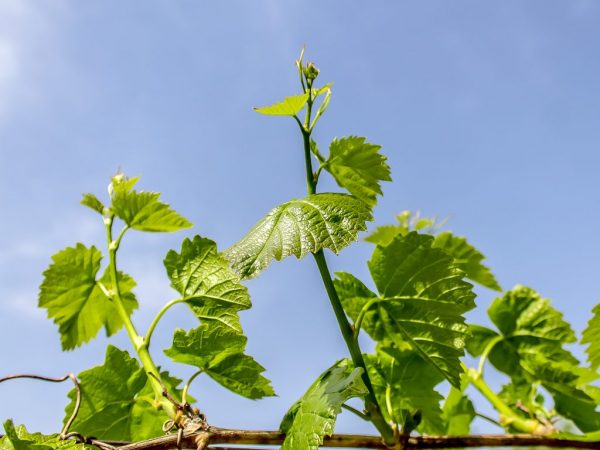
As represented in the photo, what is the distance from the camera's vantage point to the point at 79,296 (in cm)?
138

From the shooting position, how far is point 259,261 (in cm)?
101

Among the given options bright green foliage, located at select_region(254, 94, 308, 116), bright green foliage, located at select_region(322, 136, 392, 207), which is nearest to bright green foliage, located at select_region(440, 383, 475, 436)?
bright green foliage, located at select_region(322, 136, 392, 207)

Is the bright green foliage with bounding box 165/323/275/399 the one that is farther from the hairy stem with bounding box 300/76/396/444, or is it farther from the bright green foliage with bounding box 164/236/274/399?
the hairy stem with bounding box 300/76/396/444

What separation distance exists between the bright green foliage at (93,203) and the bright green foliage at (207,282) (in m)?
0.25

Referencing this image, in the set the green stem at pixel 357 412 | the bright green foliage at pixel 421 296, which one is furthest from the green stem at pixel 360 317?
the green stem at pixel 357 412

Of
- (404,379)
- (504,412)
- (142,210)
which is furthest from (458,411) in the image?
(142,210)

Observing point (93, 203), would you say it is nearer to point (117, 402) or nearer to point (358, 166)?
point (117, 402)

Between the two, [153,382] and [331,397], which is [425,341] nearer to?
[331,397]

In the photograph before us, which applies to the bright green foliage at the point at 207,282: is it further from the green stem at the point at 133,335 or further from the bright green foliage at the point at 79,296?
the bright green foliage at the point at 79,296

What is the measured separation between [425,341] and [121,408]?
1.81ft

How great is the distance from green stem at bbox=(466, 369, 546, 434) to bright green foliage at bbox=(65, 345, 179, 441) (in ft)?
2.49

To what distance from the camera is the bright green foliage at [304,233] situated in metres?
1.01

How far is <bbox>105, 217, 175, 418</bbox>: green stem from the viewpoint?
1.08 metres

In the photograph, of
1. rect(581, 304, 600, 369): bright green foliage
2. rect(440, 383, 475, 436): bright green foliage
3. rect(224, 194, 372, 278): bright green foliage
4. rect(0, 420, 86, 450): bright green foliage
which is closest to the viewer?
rect(0, 420, 86, 450): bright green foliage
